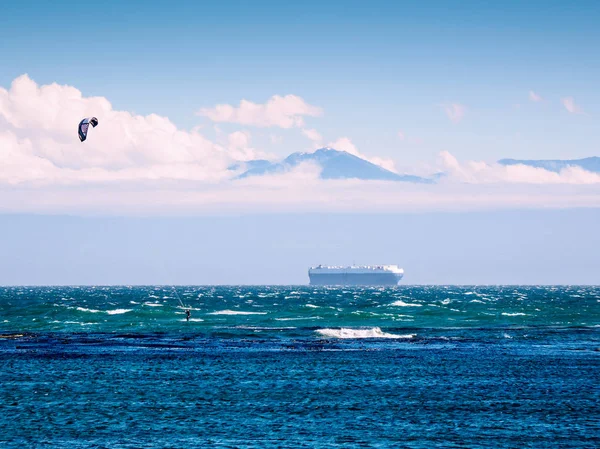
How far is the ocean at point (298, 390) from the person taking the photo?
34.0 m

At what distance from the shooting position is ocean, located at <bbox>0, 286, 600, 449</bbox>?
34031 millimetres

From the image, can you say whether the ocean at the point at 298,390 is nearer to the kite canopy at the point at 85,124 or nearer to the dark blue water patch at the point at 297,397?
the dark blue water patch at the point at 297,397

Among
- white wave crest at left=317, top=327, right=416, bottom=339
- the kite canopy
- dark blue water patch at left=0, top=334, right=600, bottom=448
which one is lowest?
dark blue water patch at left=0, top=334, right=600, bottom=448

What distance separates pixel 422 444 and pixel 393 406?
8132 mm

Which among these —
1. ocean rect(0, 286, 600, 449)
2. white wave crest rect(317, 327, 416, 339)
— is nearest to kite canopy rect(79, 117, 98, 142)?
ocean rect(0, 286, 600, 449)

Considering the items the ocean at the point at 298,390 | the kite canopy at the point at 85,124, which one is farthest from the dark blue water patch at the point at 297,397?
the kite canopy at the point at 85,124

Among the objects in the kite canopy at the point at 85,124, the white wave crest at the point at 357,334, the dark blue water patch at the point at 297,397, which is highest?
the kite canopy at the point at 85,124

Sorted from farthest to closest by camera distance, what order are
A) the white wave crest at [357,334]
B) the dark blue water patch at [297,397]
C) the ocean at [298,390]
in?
1. the white wave crest at [357,334]
2. the ocean at [298,390]
3. the dark blue water patch at [297,397]

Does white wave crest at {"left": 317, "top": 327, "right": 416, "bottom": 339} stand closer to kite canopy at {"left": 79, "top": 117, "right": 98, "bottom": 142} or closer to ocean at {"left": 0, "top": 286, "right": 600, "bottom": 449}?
ocean at {"left": 0, "top": 286, "right": 600, "bottom": 449}

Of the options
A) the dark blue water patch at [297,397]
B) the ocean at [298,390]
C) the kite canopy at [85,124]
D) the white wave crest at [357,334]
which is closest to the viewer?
the dark blue water patch at [297,397]

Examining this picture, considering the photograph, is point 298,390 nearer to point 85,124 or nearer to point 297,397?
point 297,397

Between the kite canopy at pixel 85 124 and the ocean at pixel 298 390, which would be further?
the kite canopy at pixel 85 124

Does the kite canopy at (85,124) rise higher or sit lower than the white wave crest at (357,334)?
higher

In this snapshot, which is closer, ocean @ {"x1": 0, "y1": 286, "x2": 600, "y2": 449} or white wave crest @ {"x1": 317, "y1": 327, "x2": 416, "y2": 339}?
ocean @ {"x1": 0, "y1": 286, "x2": 600, "y2": 449}
